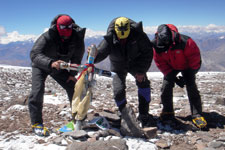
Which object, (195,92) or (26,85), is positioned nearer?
(195,92)

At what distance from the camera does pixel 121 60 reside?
5.41 meters

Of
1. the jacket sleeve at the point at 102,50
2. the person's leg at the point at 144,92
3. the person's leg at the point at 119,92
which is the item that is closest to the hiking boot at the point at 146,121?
the person's leg at the point at 144,92

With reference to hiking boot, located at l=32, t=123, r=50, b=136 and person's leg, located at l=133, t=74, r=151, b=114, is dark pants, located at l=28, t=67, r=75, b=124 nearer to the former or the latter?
hiking boot, located at l=32, t=123, r=50, b=136

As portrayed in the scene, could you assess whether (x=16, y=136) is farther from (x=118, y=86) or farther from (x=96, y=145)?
(x=118, y=86)

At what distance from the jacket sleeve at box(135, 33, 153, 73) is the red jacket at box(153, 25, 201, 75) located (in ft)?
1.39

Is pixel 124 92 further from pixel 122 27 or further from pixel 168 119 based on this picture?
pixel 168 119

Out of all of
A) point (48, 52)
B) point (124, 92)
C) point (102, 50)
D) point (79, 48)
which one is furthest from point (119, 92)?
point (48, 52)

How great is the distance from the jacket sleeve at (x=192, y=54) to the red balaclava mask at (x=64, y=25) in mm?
3185

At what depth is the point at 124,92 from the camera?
5.36 meters

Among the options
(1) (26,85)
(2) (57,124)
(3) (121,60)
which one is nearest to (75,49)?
(3) (121,60)

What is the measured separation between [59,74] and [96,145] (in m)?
2.48

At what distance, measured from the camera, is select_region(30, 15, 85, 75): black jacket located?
4.70m

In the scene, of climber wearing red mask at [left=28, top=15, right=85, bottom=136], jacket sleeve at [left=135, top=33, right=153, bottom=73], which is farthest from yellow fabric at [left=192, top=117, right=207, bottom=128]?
climber wearing red mask at [left=28, top=15, right=85, bottom=136]

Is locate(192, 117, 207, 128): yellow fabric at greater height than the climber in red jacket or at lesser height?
lesser
